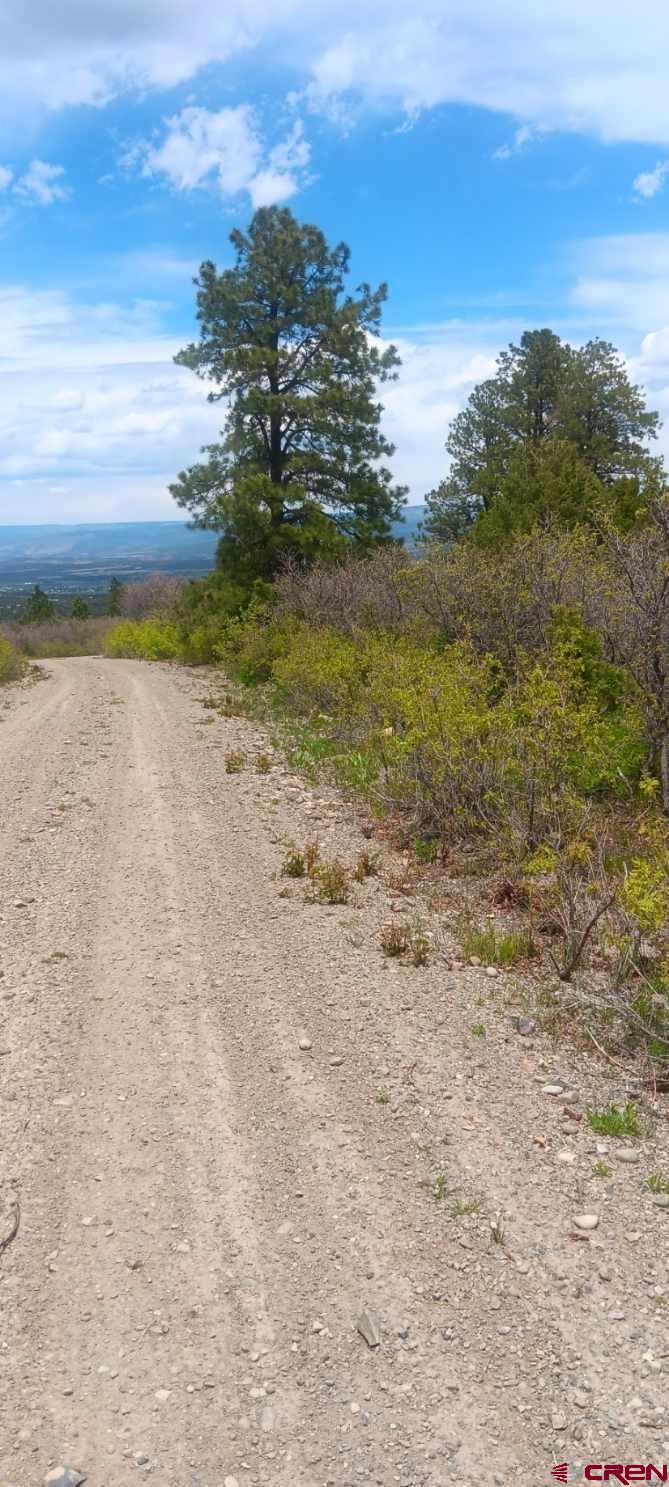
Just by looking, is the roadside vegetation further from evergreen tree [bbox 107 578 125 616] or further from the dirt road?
evergreen tree [bbox 107 578 125 616]

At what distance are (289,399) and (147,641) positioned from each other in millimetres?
10912

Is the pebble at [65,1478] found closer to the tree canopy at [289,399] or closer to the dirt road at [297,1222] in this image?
the dirt road at [297,1222]

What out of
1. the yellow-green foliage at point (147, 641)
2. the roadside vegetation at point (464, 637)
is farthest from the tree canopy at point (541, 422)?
the yellow-green foliage at point (147, 641)

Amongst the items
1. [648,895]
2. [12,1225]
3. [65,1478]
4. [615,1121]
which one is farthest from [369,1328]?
[648,895]

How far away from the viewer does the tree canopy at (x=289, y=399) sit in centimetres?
2427

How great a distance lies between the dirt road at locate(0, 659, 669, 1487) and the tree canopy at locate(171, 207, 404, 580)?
64.5ft

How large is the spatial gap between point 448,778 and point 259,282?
2134cm

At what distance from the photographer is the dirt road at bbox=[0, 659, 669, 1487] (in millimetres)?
2561

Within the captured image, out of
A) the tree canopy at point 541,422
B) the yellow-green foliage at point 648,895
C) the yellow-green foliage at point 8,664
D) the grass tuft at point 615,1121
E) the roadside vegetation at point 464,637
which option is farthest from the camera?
the tree canopy at point 541,422

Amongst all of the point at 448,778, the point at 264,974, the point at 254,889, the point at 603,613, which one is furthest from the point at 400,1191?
the point at 603,613

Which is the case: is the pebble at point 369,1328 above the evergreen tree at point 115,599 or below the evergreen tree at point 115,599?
below

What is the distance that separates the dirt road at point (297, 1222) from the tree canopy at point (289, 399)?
64.5ft

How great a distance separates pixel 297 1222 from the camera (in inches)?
133

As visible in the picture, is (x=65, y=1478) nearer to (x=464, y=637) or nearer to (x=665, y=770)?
(x=665, y=770)
